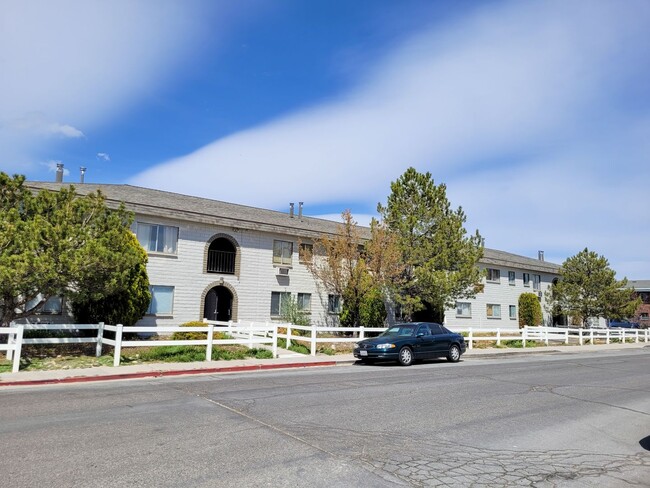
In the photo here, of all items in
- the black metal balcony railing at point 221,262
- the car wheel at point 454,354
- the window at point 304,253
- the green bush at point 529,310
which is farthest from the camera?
the green bush at point 529,310

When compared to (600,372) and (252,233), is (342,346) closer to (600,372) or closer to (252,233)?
(252,233)

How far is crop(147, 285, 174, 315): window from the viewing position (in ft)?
73.5

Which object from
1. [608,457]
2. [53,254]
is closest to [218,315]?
[53,254]

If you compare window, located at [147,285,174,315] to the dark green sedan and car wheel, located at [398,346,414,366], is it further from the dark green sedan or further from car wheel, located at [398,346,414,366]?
car wheel, located at [398,346,414,366]

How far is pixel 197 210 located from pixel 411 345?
12713 mm

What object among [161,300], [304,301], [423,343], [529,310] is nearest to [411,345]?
[423,343]

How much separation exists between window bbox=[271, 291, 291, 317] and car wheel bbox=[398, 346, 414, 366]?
10065 millimetres

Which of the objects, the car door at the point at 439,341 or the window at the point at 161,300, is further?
the window at the point at 161,300

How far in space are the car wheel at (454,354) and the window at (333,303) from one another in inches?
402

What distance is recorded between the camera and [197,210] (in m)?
24.5

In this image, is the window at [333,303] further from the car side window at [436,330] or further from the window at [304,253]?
the car side window at [436,330]

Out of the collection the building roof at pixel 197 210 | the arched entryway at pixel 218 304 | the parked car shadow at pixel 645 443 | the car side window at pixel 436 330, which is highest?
the building roof at pixel 197 210

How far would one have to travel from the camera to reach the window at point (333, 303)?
92.9 ft

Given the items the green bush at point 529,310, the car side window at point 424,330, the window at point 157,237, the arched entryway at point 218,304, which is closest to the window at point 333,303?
the arched entryway at point 218,304
